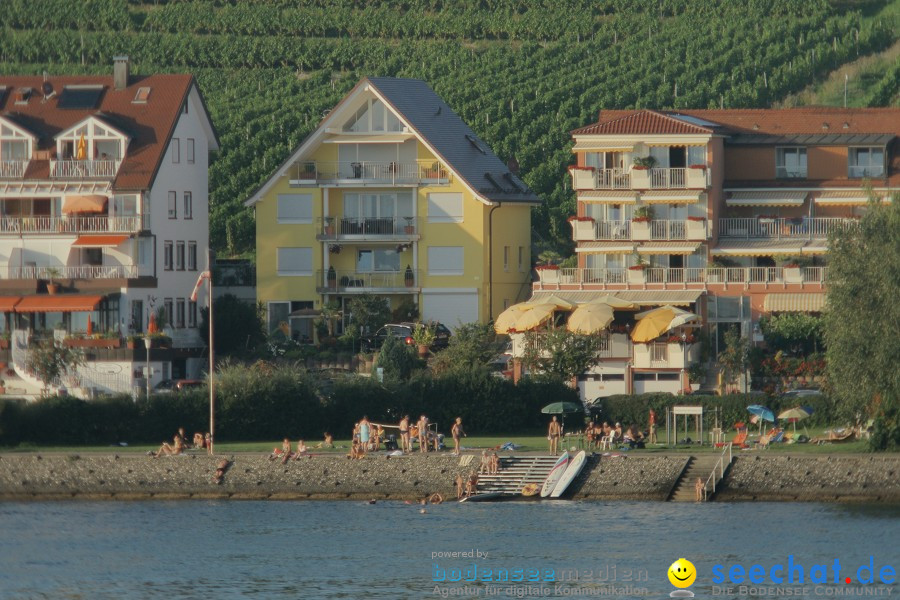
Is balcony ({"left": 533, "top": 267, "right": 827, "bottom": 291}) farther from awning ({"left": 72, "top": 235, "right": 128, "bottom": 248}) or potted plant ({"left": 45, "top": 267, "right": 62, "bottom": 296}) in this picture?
potted plant ({"left": 45, "top": 267, "right": 62, "bottom": 296})

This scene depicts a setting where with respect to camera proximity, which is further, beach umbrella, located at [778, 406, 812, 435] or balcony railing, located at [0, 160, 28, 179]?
balcony railing, located at [0, 160, 28, 179]

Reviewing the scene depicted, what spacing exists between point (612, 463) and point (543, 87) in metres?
55.6

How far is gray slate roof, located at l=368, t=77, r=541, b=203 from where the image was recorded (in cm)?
8250

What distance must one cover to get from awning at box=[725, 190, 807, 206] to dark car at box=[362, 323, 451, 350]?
13.1 metres

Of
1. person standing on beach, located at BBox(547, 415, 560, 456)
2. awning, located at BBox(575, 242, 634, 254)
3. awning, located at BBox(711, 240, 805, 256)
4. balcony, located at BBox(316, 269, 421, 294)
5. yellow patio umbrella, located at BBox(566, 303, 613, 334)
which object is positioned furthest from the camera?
balcony, located at BBox(316, 269, 421, 294)

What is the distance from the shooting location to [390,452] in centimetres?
6294

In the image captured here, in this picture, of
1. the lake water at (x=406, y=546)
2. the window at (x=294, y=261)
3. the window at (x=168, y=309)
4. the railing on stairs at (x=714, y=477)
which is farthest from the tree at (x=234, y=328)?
the railing on stairs at (x=714, y=477)

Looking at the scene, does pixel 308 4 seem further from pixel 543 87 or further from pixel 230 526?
pixel 230 526

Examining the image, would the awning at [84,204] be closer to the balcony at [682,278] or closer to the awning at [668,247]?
the balcony at [682,278]

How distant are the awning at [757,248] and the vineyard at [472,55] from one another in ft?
66.9

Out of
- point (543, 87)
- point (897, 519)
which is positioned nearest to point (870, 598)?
point (897, 519)

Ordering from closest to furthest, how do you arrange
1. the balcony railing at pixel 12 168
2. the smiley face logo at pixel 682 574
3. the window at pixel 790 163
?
the smiley face logo at pixel 682 574 → the window at pixel 790 163 → the balcony railing at pixel 12 168

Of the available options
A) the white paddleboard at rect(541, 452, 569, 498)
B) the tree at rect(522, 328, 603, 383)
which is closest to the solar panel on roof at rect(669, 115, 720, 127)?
the tree at rect(522, 328, 603, 383)

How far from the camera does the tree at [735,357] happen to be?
71.8m
